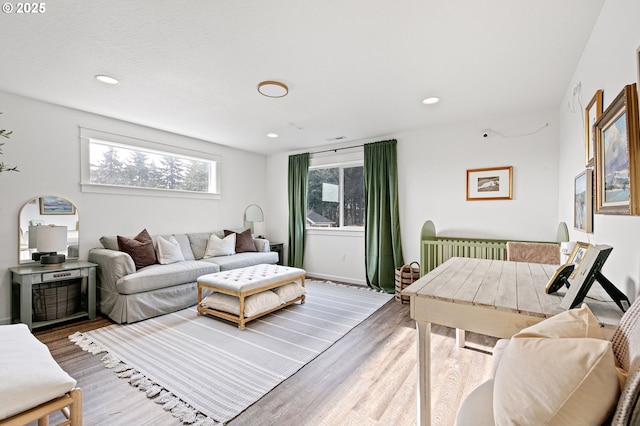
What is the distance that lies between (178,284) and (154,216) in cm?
125

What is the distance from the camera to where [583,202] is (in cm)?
201

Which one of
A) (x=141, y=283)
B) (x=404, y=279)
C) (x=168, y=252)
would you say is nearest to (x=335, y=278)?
(x=404, y=279)

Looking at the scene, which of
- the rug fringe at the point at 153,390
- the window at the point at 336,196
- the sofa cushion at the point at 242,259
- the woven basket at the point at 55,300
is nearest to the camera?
the rug fringe at the point at 153,390

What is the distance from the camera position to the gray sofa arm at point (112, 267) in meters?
3.10

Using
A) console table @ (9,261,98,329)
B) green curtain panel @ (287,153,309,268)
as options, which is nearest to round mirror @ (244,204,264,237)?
green curtain panel @ (287,153,309,268)

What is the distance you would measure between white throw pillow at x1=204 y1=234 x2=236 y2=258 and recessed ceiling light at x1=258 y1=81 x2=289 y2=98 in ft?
8.36

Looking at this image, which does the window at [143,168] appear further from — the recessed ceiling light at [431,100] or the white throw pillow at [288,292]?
the recessed ceiling light at [431,100]

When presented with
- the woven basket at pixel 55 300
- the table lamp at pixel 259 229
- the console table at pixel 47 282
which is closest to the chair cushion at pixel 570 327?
the console table at pixel 47 282

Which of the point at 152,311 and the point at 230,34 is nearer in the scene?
the point at 230,34

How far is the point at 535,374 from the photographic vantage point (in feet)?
2.58

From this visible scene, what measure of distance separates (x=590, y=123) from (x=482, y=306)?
1.61 metres

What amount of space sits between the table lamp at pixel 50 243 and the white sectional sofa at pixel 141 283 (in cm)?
34

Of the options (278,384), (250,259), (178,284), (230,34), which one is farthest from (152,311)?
(230,34)

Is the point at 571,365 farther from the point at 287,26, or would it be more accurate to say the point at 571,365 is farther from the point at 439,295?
the point at 287,26
